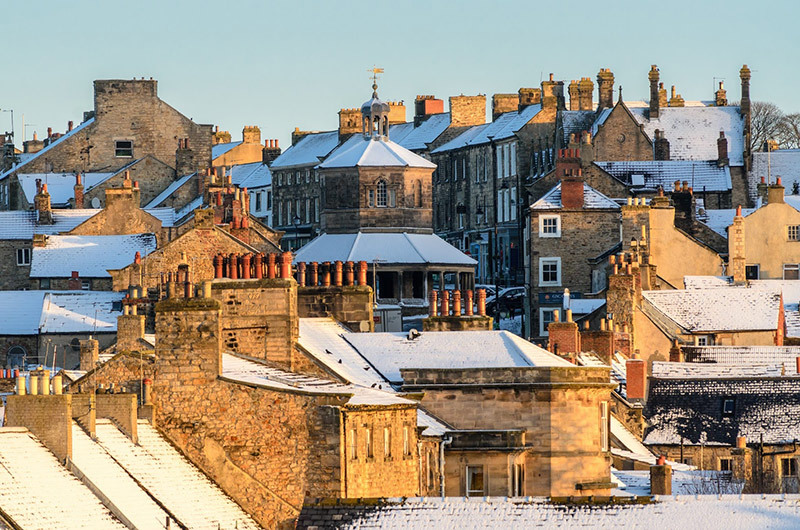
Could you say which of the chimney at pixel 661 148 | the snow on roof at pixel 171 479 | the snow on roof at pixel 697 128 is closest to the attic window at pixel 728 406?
the snow on roof at pixel 171 479

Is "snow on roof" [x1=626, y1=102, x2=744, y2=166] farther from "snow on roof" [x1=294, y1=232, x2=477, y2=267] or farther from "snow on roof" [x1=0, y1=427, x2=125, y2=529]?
"snow on roof" [x1=0, y1=427, x2=125, y2=529]

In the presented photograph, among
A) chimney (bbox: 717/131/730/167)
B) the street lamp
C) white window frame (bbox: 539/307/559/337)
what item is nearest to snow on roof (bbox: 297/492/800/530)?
white window frame (bbox: 539/307/559/337)

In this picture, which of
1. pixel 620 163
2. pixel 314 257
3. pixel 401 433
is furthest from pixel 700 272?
pixel 401 433

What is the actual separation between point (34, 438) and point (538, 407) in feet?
41.3

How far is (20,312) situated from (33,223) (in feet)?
59.6

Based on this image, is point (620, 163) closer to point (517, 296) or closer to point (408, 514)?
point (517, 296)

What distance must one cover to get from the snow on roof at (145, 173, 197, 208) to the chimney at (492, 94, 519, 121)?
19002mm

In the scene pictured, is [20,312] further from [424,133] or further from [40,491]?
[424,133]

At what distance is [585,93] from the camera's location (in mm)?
130000

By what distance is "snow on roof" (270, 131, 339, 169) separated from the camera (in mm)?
144000

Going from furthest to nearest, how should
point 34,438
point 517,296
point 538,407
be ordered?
point 517,296
point 538,407
point 34,438

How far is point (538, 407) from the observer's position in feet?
174

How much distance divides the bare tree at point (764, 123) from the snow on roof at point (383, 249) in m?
53.0

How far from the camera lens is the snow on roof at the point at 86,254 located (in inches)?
3871
